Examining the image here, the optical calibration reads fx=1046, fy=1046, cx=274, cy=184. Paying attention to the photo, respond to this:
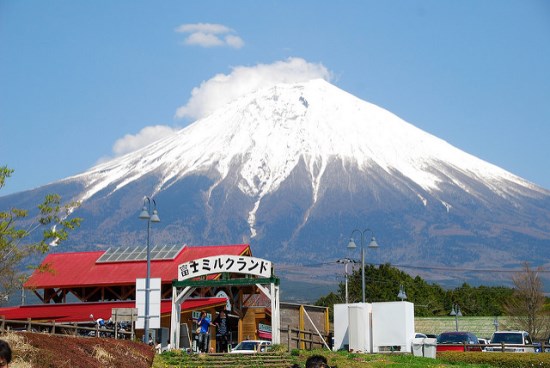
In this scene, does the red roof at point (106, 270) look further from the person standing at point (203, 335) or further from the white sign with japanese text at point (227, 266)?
the person standing at point (203, 335)

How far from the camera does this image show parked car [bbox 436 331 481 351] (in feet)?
144

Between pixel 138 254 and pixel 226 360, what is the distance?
95.9 feet

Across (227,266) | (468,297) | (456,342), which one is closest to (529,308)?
(468,297)

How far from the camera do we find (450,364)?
35.9 m

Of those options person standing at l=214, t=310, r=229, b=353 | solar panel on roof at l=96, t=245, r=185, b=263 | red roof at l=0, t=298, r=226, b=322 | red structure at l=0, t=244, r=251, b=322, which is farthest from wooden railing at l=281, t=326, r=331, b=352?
solar panel on roof at l=96, t=245, r=185, b=263

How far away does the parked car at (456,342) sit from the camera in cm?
4403

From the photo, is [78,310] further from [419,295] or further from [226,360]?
[419,295]

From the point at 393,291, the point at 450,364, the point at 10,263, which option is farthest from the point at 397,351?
the point at 393,291

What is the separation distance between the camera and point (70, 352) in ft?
80.4

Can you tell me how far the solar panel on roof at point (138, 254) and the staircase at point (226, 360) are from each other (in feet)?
87.3

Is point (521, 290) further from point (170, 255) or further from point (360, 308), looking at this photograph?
point (360, 308)

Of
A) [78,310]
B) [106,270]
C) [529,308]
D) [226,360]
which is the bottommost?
[226,360]

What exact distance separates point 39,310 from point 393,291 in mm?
53633

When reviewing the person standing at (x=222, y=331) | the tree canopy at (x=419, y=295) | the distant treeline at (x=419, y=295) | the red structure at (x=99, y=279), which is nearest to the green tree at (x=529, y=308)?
the distant treeline at (x=419, y=295)
